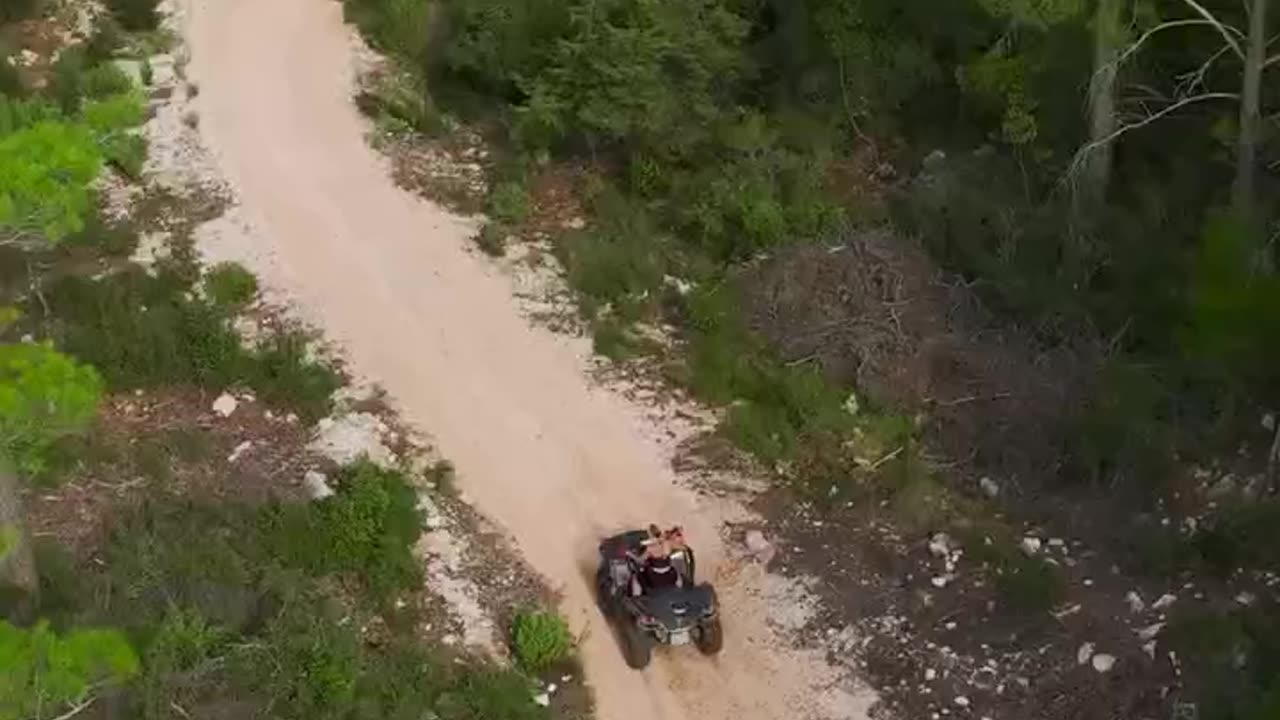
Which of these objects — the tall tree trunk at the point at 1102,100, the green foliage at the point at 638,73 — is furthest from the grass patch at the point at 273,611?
the tall tree trunk at the point at 1102,100

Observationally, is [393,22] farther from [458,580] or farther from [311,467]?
[458,580]

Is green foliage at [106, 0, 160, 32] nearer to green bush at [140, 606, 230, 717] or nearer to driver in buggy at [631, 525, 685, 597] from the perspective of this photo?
green bush at [140, 606, 230, 717]

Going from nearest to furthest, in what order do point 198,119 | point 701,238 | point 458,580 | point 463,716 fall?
point 463,716
point 458,580
point 701,238
point 198,119

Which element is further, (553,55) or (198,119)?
(198,119)

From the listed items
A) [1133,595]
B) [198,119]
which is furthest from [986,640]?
[198,119]

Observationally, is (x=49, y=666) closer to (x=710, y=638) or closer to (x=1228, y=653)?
(x=710, y=638)

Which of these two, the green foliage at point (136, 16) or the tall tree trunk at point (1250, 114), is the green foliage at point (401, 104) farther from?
the tall tree trunk at point (1250, 114)
